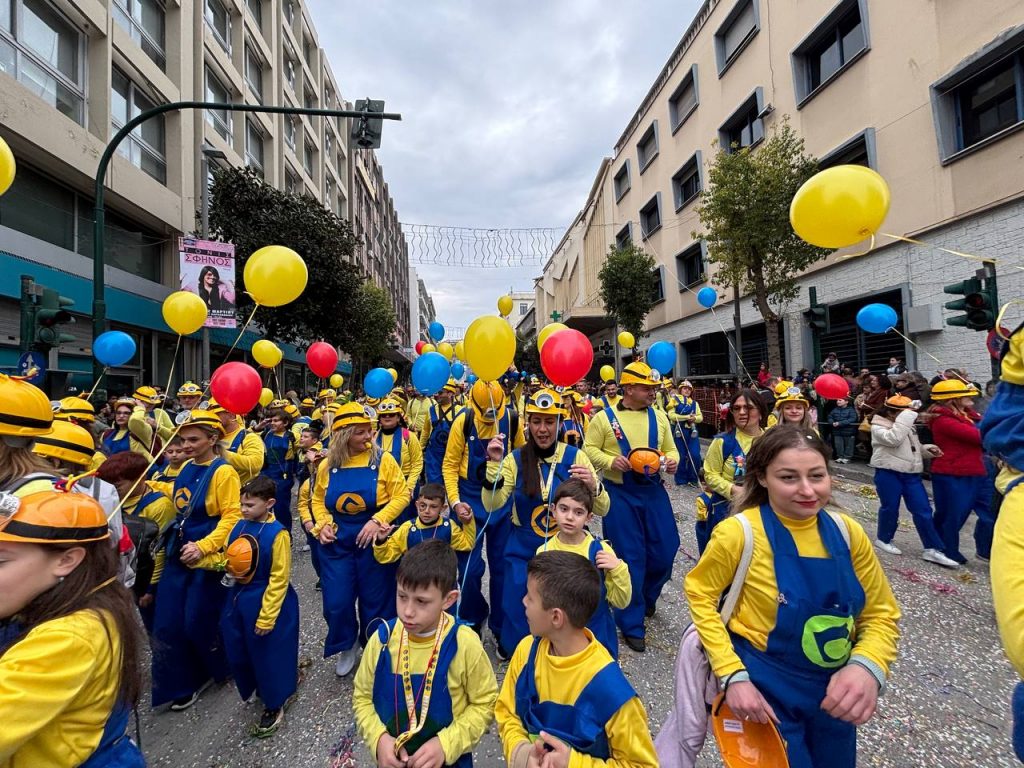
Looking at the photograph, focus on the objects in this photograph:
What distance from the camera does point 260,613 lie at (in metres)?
2.62

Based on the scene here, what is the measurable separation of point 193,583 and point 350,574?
3.02 ft

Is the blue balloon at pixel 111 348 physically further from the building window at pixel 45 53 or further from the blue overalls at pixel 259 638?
the building window at pixel 45 53

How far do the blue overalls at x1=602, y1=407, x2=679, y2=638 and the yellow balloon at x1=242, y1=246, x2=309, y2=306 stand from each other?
10.8 feet

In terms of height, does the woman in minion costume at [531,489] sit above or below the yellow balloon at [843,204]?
below

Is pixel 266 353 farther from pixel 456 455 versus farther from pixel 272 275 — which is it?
pixel 456 455

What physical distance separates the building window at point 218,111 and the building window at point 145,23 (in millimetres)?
1661

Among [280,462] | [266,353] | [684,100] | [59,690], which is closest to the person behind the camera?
[59,690]

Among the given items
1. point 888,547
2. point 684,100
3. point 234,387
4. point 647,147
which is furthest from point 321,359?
point 647,147

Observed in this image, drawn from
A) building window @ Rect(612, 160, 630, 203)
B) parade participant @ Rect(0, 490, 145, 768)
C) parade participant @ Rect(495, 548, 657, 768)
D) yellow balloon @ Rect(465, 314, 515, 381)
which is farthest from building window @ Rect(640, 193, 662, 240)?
parade participant @ Rect(0, 490, 145, 768)

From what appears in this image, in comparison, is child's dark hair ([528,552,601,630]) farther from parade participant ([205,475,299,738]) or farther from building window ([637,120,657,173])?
building window ([637,120,657,173])

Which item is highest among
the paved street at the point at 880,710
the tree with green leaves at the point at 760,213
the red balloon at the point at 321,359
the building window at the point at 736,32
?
the building window at the point at 736,32

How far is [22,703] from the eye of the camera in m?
1.16

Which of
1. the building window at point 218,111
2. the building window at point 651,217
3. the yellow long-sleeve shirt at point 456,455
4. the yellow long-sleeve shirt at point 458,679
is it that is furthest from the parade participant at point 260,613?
the building window at point 651,217

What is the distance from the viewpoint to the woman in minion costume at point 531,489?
278 centimetres
